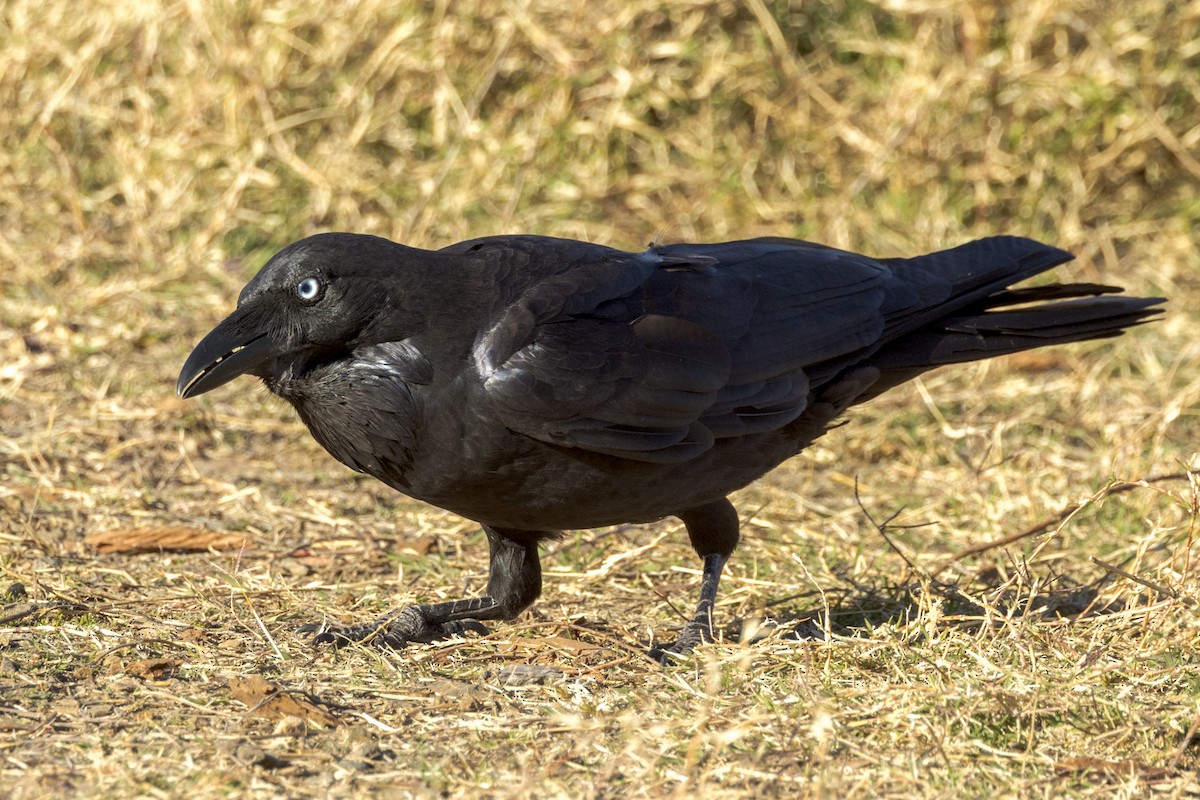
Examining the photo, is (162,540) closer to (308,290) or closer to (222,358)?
(222,358)

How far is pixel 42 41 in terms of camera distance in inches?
283

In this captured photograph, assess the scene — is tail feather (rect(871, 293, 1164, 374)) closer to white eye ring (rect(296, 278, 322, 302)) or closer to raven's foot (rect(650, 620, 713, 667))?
raven's foot (rect(650, 620, 713, 667))

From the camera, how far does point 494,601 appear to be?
392 centimetres

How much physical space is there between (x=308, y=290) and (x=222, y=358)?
27cm

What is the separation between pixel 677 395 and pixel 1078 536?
5.72ft

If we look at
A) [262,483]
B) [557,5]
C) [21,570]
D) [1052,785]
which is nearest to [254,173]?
[557,5]

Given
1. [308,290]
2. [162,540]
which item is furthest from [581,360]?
[162,540]

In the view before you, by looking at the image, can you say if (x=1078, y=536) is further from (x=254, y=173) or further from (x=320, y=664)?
(x=254, y=173)

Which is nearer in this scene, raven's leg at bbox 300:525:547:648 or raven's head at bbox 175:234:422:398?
raven's head at bbox 175:234:422:398

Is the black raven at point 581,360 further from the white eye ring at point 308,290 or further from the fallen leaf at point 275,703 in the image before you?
the fallen leaf at point 275,703

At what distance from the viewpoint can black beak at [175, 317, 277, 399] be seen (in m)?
3.40

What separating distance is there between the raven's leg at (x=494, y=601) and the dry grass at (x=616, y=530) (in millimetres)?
154

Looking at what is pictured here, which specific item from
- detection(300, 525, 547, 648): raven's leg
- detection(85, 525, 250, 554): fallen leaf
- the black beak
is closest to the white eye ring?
the black beak

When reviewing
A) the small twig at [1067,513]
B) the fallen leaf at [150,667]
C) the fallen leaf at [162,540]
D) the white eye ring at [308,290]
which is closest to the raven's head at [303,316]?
the white eye ring at [308,290]
